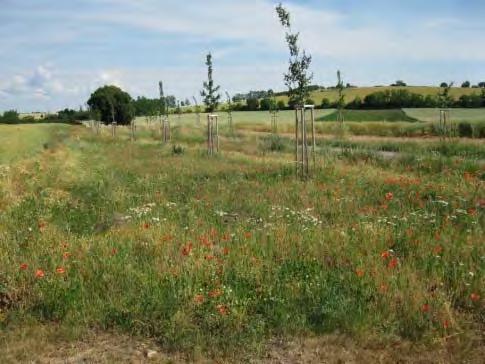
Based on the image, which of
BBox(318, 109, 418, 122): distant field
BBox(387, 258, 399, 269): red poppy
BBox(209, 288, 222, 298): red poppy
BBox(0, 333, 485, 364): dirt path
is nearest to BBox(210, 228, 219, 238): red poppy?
BBox(209, 288, 222, 298): red poppy

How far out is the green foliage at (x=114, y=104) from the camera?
98562 millimetres

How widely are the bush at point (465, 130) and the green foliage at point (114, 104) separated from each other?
2608 inches

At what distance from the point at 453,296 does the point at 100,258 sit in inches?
163

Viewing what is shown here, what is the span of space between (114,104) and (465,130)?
69130 mm

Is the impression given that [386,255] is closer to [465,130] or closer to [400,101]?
[465,130]

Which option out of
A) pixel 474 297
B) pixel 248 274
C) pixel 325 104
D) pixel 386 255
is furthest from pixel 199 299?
pixel 325 104

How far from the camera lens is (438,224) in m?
8.09

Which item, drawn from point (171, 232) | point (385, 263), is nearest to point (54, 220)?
point (171, 232)

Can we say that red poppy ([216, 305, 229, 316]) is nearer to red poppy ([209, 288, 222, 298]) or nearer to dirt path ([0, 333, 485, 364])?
red poppy ([209, 288, 222, 298])

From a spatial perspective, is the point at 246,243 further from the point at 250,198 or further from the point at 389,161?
the point at 389,161

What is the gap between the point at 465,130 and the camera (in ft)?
145

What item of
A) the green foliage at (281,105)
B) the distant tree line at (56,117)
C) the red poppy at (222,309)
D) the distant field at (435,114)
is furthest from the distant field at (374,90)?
the red poppy at (222,309)

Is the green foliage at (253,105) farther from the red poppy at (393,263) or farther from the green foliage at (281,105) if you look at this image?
the red poppy at (393,263)

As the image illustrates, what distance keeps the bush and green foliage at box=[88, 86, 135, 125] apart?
2608 inches
